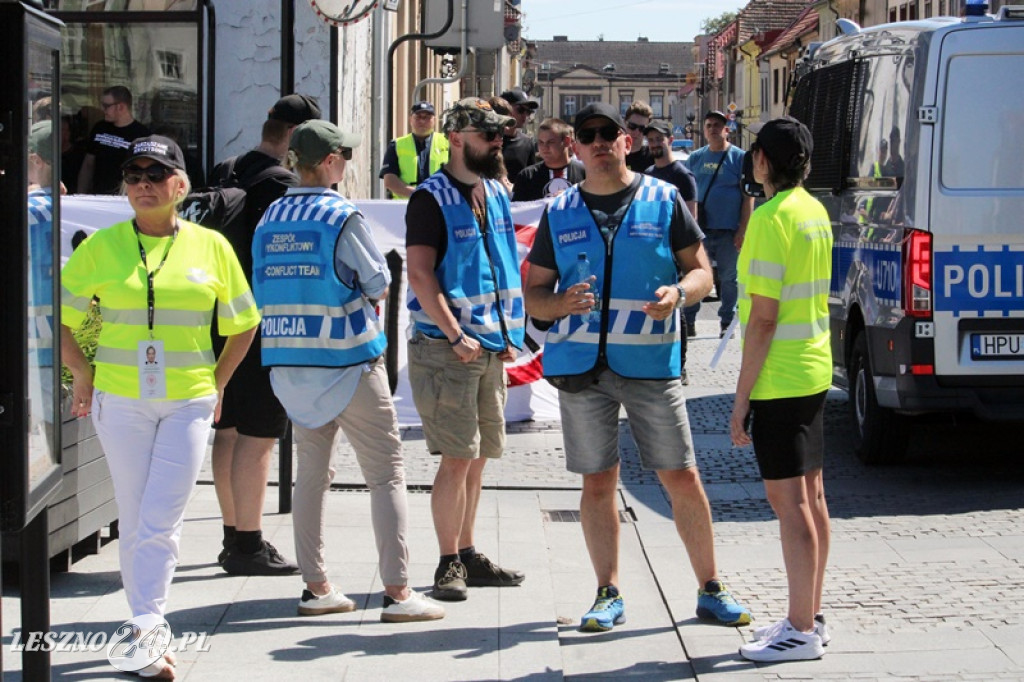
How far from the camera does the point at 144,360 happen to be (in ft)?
17.5

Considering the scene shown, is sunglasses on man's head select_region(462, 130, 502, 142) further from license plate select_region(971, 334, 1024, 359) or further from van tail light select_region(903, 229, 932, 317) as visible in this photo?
license plate select_region(971, 334, 1024, 359)

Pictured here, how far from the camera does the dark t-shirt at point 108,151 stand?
11.2 meters

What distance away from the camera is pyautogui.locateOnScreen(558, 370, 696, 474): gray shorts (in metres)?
5.90

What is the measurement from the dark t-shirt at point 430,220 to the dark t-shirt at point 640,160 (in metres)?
7.59

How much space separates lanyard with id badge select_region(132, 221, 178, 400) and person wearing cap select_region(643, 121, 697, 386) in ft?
27.9

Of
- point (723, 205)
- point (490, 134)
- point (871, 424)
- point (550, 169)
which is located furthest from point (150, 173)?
point (723, 205)

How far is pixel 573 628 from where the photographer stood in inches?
237

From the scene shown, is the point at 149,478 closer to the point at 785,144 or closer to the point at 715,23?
the point at 785,144

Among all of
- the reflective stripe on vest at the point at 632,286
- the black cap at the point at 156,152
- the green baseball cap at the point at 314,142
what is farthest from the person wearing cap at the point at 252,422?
the reflective stripe on vest at the point at 632,286

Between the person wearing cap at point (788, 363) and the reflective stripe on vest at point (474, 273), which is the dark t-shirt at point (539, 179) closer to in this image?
the reflective stripe on vest at point (474, 273)

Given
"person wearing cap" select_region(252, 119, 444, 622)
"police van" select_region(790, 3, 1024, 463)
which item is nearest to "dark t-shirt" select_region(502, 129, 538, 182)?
"police van" select_region(790, 3, 1024, 463)

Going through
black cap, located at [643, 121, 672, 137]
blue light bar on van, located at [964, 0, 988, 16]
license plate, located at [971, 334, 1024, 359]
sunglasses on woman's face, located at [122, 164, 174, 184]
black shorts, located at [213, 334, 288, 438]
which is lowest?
black shorts, located at [213, 334, 288, 438]

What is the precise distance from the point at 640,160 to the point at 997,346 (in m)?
5.85

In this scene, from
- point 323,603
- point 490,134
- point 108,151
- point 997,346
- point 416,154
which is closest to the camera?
point 323,603
